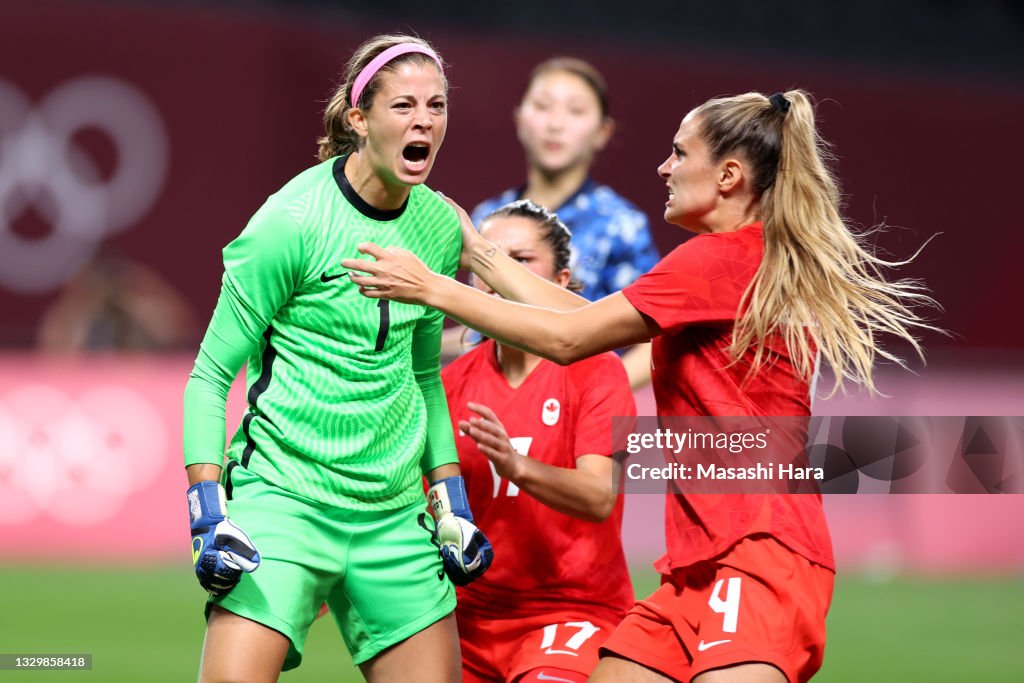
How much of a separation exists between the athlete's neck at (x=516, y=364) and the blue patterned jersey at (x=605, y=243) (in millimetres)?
1378

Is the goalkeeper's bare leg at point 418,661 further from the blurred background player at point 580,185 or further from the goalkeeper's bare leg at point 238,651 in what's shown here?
the blurred background player at point 580,185

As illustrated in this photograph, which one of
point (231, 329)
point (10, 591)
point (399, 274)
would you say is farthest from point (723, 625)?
point (10, 591)

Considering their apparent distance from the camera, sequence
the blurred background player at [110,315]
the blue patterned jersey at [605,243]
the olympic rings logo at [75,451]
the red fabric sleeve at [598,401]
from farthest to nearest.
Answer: the blurred background player at [110,315] < the olympic rings logo at [75,451] < the blue patterned jersey at [605,243] < the red fabric sleeve at [598,401]

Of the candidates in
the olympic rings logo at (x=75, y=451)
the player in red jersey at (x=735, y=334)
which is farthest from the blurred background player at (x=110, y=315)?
the player in red jersey at (x=735, y=334)

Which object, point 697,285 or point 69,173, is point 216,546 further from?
point 69,173

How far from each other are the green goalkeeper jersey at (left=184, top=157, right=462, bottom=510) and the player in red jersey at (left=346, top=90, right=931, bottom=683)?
0.15 meters

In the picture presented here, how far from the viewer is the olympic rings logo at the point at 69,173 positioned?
43.6ft

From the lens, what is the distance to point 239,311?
152 inches

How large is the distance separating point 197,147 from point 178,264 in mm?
1159

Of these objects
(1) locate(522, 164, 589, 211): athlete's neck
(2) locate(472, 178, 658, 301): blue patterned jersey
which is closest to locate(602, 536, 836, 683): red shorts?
(2) locate(472, 178, 658, 301): blue patterned jersey

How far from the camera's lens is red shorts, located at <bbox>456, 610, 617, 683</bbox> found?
4.46m

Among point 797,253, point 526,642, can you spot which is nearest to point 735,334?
point 797,253

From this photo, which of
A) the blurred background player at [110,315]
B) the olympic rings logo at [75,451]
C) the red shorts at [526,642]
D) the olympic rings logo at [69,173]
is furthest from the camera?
the olympic rings logo at [69,173]

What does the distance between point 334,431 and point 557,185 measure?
9.46 ft
